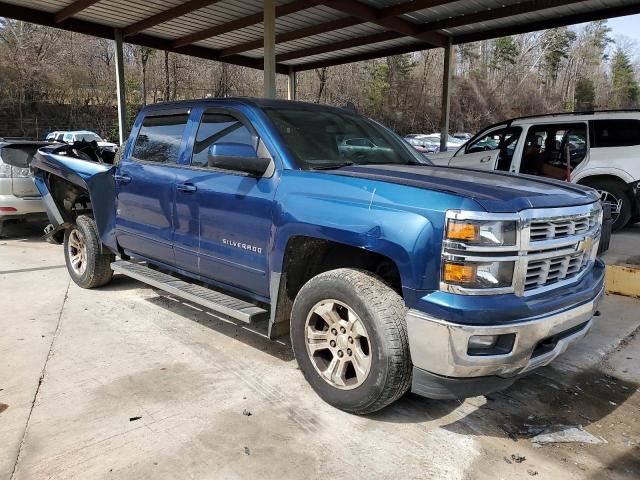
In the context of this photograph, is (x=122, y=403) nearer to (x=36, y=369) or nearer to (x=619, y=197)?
(x=36, y=369)

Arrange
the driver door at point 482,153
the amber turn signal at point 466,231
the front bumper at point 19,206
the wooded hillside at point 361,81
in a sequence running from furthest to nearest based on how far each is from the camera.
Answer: the wooded hillside at point 361,81 < the driver door at point 482,153 < the front bumper at point 19,206 < the amber turn signal at point 466,231

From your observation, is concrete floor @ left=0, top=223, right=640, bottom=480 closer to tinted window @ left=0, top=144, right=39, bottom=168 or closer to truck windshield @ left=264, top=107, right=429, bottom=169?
truck windshield @ left=264, top=107, right=429, bottom=169

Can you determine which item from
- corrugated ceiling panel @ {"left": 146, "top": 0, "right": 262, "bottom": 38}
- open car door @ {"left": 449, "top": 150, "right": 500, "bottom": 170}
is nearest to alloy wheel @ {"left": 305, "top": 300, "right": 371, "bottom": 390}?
open car door @ {"left": 449, "top": 150, "right": 500, "bottom": 170}

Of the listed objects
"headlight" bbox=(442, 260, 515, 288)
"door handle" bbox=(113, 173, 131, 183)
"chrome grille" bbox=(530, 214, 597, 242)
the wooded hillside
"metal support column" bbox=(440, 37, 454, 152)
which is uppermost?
the wooded hillside

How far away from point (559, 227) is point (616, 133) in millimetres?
6675

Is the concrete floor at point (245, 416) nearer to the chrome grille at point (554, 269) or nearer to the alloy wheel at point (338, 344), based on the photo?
the alloy wheel at point (338, 344)

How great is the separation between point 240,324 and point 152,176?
4.95 ft

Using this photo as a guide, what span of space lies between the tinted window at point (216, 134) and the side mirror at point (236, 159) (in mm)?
305

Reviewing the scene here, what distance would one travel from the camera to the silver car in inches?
316

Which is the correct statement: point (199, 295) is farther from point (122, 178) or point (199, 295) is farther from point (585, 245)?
point (585, 245)

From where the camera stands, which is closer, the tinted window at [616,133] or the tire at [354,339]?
the tire at [354,339]

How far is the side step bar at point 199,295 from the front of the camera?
3693 mm

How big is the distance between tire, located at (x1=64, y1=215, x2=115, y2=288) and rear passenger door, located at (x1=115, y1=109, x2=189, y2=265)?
2.05ft

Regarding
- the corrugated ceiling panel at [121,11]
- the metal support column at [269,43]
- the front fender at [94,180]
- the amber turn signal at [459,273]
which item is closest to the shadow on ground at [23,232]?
the front fender at [94,180]
